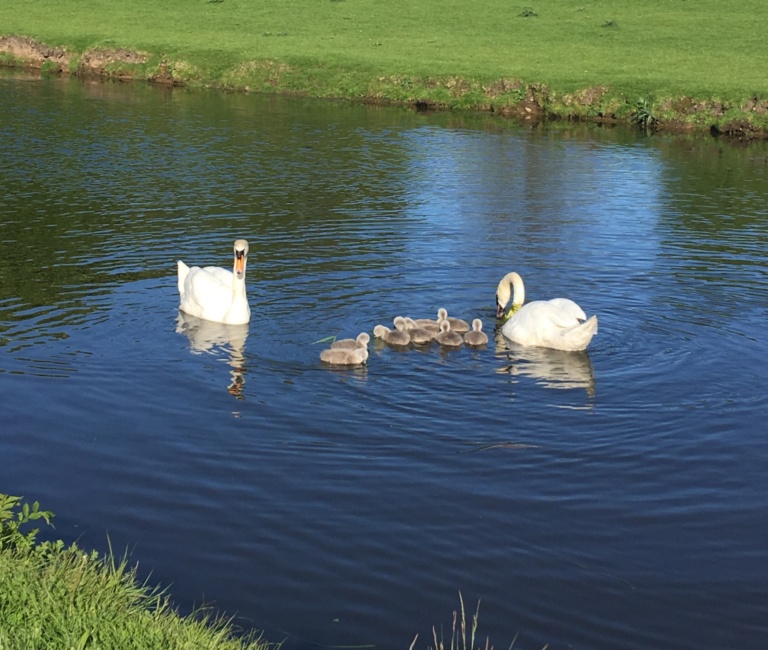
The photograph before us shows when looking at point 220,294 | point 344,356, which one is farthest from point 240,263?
point 344,356

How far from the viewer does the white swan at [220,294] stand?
17.3m

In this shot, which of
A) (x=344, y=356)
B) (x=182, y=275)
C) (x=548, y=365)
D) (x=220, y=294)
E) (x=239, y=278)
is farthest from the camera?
(x=182, y=275)

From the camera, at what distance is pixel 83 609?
8.01 metres

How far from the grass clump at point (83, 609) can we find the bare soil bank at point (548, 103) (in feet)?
130

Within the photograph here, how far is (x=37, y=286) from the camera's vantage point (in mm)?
19422

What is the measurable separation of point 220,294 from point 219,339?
3.44ft

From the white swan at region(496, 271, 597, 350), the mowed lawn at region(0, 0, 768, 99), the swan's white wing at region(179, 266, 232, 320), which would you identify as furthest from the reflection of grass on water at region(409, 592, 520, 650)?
the mowed lawn at region(0, 0, 768, 99)

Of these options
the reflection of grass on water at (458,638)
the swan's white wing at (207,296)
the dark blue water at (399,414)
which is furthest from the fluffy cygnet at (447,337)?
the reflection of grass on water at (458,638)

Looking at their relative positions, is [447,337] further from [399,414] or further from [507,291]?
[399,414]

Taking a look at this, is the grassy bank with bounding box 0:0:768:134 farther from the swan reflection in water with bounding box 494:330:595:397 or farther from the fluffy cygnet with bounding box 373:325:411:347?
the fluffy cygnet with bounding box 373:325:411:347

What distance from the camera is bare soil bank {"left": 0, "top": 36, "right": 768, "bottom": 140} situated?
45.3 metres

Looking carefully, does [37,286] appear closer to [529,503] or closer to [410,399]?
[410,399]

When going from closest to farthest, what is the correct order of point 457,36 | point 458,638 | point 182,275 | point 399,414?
point 458,638 < point 399,414 < point 182,275 < point 457,36

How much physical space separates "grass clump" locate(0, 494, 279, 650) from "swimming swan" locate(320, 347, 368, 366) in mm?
6247
